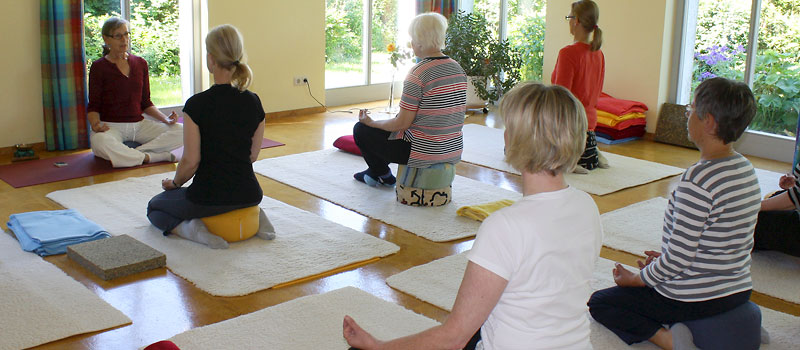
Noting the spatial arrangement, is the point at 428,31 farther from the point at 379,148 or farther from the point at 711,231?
the point at 711,231

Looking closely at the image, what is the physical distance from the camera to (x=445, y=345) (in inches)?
58.7

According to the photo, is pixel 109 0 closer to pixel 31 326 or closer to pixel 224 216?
pixel 224 216

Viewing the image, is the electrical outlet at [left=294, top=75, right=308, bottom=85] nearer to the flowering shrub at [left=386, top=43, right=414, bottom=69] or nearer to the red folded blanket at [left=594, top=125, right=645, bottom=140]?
the flowering shrub at [left=386, top=43, right=414, bottom=69]

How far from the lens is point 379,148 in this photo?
13.5ft

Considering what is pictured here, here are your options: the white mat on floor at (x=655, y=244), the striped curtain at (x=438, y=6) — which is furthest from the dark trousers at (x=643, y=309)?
the striped curtain at (x=438, y=6)

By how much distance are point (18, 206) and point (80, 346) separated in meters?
1.78

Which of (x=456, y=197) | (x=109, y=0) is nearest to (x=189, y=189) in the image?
(x=456, y=197)

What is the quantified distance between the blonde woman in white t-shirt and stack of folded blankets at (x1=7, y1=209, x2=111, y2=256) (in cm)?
225

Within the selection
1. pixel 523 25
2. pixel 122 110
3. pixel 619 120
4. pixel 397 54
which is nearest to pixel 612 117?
pixel 619 120

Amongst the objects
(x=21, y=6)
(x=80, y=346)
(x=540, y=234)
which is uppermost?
(x=21, y=6)

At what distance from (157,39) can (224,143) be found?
9.73 feet

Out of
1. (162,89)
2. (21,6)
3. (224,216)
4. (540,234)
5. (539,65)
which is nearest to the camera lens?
(540,234)

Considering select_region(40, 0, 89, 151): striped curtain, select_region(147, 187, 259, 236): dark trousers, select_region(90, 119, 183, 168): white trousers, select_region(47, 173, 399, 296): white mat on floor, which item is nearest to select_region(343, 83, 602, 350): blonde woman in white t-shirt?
select_region(47, 173, 399, 296): white mat on floor

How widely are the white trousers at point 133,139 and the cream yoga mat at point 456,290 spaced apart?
243 centimetres
